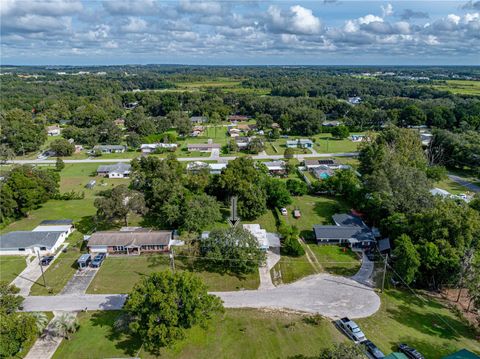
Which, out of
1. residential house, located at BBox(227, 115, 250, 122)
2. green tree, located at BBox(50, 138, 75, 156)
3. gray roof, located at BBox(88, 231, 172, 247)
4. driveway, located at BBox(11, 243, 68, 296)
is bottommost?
driveway, located at BBox(11, 243, 68, 296)

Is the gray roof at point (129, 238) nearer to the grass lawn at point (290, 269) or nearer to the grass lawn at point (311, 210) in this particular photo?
the grass lawn at point (290, 269)

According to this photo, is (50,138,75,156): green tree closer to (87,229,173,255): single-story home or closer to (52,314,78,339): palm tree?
(87,229,173,255): single-story home

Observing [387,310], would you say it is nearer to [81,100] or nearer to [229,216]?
[229,216]

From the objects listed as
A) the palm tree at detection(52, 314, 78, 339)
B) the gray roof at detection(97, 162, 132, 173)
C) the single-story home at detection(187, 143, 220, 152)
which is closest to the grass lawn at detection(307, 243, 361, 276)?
the palm tree at detection(52, 314, 78, 339)

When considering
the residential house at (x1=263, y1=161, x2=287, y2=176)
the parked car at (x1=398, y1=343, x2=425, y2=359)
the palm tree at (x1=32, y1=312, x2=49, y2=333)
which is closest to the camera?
the parked car at (x1=398, y1=343, x2=425, y2=359)

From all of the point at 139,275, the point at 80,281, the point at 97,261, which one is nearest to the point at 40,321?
the point at 80,281

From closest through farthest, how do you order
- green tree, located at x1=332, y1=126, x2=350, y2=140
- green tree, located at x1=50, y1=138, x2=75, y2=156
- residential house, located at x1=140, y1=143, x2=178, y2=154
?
green tree, located at x1=50, y1=138, x2=75, y2=156 < residential house, located at x1=140, y1=143, x2=178, y2=154 < green tree, located at x1=332, y1=126, x2=350, y2=140
